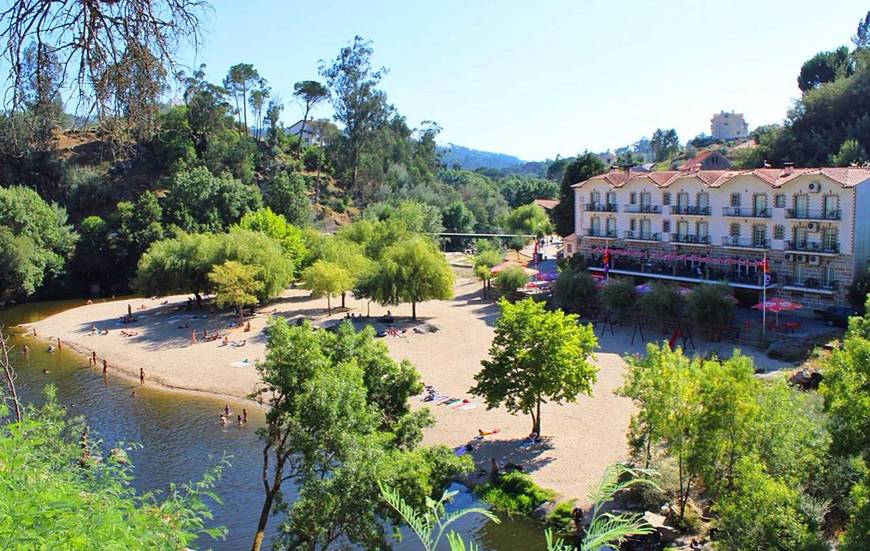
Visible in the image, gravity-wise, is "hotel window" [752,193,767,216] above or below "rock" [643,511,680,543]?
above

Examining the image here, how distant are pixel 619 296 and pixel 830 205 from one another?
11.6 m

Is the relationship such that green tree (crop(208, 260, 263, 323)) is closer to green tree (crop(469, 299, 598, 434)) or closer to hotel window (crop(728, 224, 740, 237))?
green tree (crop(469, 299, 598, 434))

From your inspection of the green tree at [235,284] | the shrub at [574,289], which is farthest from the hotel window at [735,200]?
the green tree at [235,284]

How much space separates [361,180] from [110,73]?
8404 cm

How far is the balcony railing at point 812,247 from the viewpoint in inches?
1524

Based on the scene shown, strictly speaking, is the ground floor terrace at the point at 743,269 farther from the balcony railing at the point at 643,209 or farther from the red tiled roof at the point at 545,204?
the red tiled roof at the point at 545,204

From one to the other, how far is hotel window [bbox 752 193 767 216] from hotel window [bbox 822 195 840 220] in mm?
3367

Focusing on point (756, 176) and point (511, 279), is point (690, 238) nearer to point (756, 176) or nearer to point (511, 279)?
point (756, 176)

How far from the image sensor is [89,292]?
207 ft

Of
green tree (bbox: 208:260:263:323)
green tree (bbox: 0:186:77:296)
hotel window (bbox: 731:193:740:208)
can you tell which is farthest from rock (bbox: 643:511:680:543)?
green tree (bbox: 0:186:77:296)

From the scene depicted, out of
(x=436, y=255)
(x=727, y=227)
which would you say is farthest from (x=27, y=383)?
(x=727, y=227)

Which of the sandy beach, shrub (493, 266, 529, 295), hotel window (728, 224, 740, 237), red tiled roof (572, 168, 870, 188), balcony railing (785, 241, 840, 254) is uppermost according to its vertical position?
red tiled roof (572, 168, 870, 188)

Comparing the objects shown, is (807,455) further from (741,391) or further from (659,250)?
(659,250)

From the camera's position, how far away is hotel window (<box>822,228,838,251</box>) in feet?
127
